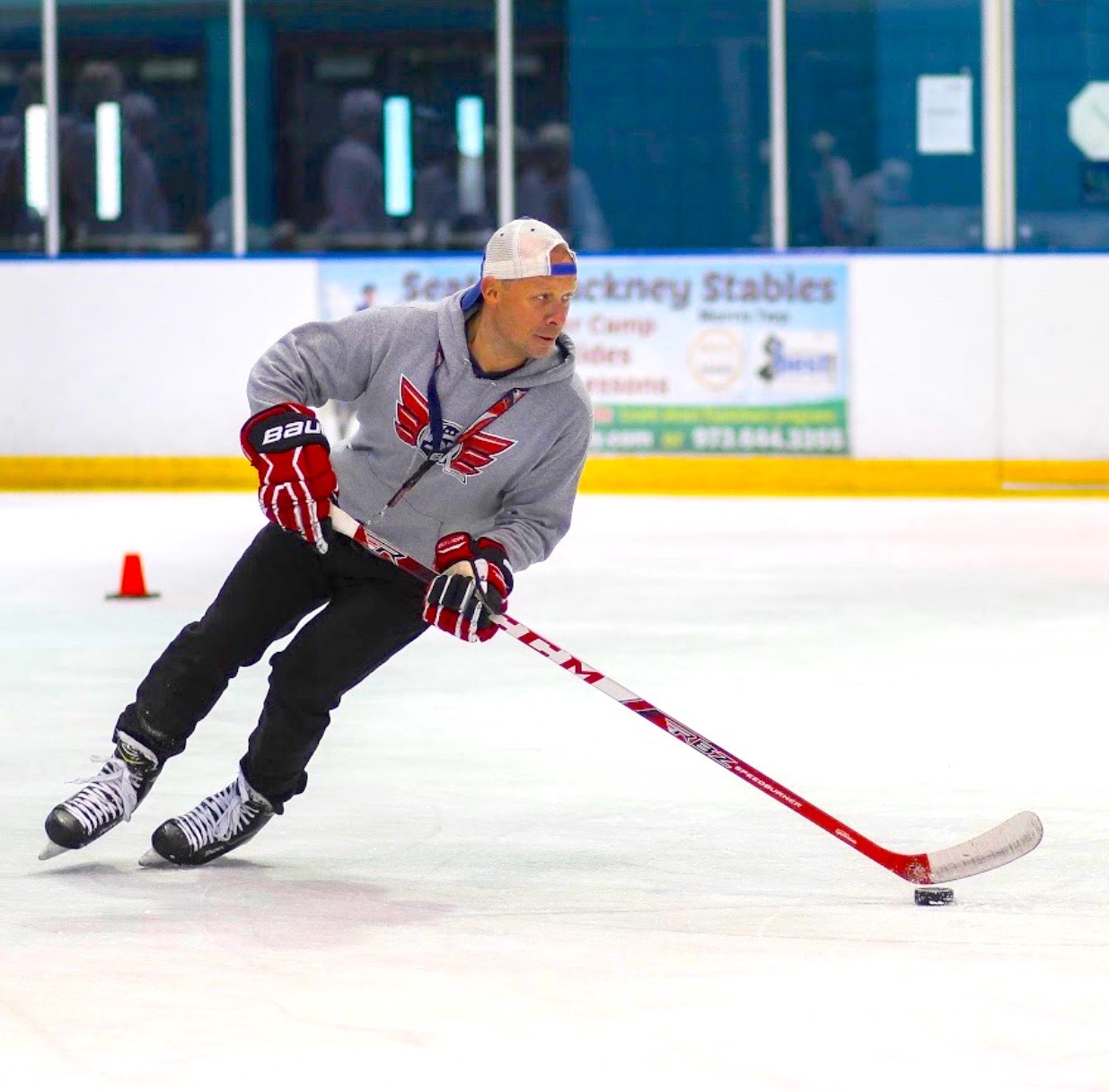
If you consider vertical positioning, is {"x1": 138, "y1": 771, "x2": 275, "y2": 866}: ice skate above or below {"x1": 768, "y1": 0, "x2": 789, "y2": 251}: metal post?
below

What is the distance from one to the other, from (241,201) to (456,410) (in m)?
8.46

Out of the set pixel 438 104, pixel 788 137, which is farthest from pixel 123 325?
Answer: pixel 788 137

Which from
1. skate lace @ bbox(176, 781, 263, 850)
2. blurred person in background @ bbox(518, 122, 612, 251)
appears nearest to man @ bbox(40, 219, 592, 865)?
skate lace @ bbox(176, 781, 263, 850)

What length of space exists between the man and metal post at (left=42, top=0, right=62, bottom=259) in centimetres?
844

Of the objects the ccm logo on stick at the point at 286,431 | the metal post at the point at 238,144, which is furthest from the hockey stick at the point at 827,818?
the metal post at the point at 238,144

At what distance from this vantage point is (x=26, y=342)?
11.9 metres

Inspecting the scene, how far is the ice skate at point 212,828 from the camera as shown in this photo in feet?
12.8

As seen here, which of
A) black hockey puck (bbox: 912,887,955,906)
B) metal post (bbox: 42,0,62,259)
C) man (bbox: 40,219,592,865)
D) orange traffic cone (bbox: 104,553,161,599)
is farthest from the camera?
metal post (bbox: 42,0,62,259)

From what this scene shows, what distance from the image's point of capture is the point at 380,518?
3939 mm

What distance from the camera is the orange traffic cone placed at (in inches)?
296

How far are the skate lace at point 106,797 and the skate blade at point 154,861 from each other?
0.23 ft

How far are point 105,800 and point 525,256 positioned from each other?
3.43 feet

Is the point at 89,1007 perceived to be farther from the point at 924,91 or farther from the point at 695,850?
the point at 924,91

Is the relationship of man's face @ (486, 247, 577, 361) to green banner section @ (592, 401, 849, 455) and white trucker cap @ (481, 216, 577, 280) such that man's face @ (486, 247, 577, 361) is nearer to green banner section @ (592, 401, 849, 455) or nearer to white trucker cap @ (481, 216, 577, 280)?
white trucker cap @ (481, 216, 577, 280)
